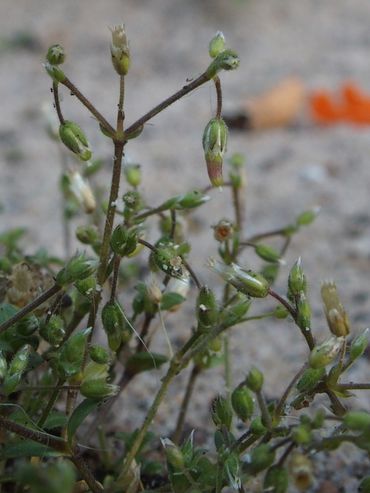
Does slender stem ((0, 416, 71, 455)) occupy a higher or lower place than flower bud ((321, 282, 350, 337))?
lower

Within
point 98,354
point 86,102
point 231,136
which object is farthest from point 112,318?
point 231,136

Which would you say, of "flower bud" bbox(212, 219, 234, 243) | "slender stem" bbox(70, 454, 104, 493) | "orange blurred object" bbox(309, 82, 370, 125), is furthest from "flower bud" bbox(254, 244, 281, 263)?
"orange blurred object" bbox(309, 82, 370, 125)

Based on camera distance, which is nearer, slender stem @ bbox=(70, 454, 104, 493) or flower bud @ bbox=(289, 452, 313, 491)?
slender stem @ bbox=(70, 454, 104, 493)

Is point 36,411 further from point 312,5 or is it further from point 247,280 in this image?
point 312,5

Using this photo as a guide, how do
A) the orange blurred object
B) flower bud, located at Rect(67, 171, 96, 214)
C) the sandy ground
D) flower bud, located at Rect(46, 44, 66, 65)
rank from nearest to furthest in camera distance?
1. flower bud, located at Rect(46, 44, 66, 65)
2. flower bud, located at Rect(67, 171, 96, 214)
3. the sandy ground
4. the orange blurred object

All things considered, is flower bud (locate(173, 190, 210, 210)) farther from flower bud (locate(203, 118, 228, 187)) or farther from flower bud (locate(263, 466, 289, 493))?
flower bud (locate(263, 466, 289, 493))

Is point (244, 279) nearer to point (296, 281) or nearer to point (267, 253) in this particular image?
point (296, 281)

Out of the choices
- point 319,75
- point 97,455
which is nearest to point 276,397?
point 97,455
